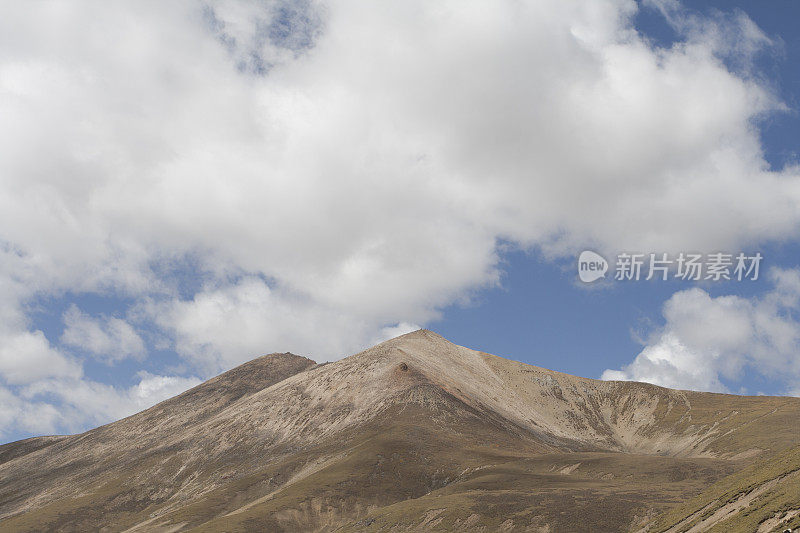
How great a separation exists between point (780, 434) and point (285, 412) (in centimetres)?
12629

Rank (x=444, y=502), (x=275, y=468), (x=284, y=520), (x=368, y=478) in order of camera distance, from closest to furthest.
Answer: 1. (x=444, y=502)
2. (x=284, y=520)
3. (x=368, y=478)
4. (x=275, y=468)

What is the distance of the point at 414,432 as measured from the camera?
129 metres

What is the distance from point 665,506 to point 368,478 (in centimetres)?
5673

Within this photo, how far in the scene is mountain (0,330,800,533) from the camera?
69.8 metres

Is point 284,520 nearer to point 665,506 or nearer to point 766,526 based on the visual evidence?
point 665,506

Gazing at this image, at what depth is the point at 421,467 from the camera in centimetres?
11144

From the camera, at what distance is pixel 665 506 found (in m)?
66.4

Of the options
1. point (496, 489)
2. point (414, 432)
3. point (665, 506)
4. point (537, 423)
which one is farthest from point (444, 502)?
point (537, 423)

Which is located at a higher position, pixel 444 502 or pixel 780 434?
pixel 444 502

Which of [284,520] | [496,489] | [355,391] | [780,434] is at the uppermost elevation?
[355,391]

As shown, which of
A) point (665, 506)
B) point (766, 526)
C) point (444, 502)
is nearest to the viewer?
point (766, 526)

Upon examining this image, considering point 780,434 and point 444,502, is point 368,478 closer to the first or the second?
point 444,502

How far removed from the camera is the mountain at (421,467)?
6975 centimetres

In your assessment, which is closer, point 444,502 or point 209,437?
point 444,502
